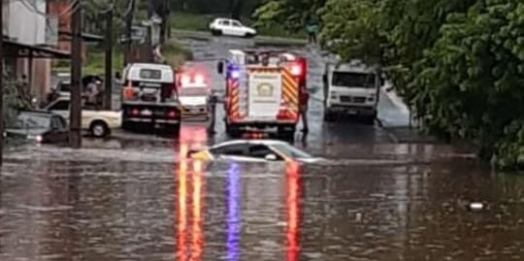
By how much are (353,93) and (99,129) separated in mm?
13120

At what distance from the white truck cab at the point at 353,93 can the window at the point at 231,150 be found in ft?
73.9

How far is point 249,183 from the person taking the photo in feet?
93.1

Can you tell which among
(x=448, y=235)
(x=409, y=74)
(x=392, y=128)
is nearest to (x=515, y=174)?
(x=409, y=74)

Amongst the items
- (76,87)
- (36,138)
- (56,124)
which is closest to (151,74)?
(56,124)

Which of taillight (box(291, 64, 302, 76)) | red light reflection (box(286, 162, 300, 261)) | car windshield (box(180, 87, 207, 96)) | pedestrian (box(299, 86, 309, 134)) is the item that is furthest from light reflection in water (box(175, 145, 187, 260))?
car windshield (box(180, 87, 207, 96))

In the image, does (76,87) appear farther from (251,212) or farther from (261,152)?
(251,212)

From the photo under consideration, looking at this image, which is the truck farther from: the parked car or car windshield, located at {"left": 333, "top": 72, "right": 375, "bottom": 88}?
car windshield, located at {"left": 333, "top": 72, "right": 375, "bottom": 88}

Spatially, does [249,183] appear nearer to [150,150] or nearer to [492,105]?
[492,105]

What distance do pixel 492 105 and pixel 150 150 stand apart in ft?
36.4

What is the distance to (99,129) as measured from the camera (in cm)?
5125

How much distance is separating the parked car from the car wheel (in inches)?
218

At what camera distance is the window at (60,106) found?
5616 centimetres

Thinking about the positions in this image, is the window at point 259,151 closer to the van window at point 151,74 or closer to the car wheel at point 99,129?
the car wheel at point 99,129

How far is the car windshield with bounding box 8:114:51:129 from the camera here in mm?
44125
